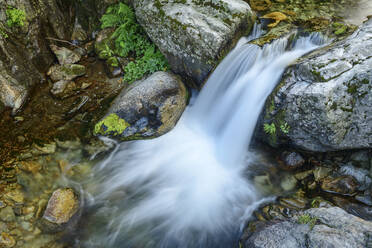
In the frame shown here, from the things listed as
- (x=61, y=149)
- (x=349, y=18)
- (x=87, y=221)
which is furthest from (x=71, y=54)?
(x=349, y=18)

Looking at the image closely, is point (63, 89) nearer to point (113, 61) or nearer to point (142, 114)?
point (113, 61)

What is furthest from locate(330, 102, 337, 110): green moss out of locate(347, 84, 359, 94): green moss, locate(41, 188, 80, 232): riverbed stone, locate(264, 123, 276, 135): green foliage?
locate(41, 188, 80, 232): riverbed stone

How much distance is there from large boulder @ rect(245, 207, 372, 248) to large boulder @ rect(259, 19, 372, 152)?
4.63 feet

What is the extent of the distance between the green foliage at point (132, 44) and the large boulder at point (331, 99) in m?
3.55

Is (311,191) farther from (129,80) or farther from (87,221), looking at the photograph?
(129,80)

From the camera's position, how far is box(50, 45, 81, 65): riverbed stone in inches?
280

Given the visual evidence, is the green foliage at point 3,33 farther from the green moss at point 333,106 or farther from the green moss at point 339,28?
the green moss at point 339,28

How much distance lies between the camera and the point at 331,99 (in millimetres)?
4133

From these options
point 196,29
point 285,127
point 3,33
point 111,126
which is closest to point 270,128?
point 285,127

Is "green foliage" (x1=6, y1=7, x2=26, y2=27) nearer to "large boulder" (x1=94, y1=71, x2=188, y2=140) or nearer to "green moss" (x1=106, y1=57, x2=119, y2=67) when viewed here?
"green moss" (x1=106, y1=57, x2=119, y2=67)

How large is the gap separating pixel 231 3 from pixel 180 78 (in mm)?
2256

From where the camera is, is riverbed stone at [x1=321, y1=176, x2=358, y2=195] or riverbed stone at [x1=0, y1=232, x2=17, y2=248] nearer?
riverbed stone at [x1=0, y1=232, x2=17, y2=248]

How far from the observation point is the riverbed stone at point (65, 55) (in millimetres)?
7117

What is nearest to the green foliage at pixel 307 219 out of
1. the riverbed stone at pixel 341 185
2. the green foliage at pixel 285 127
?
the riverbed stone at pixel 341 185
